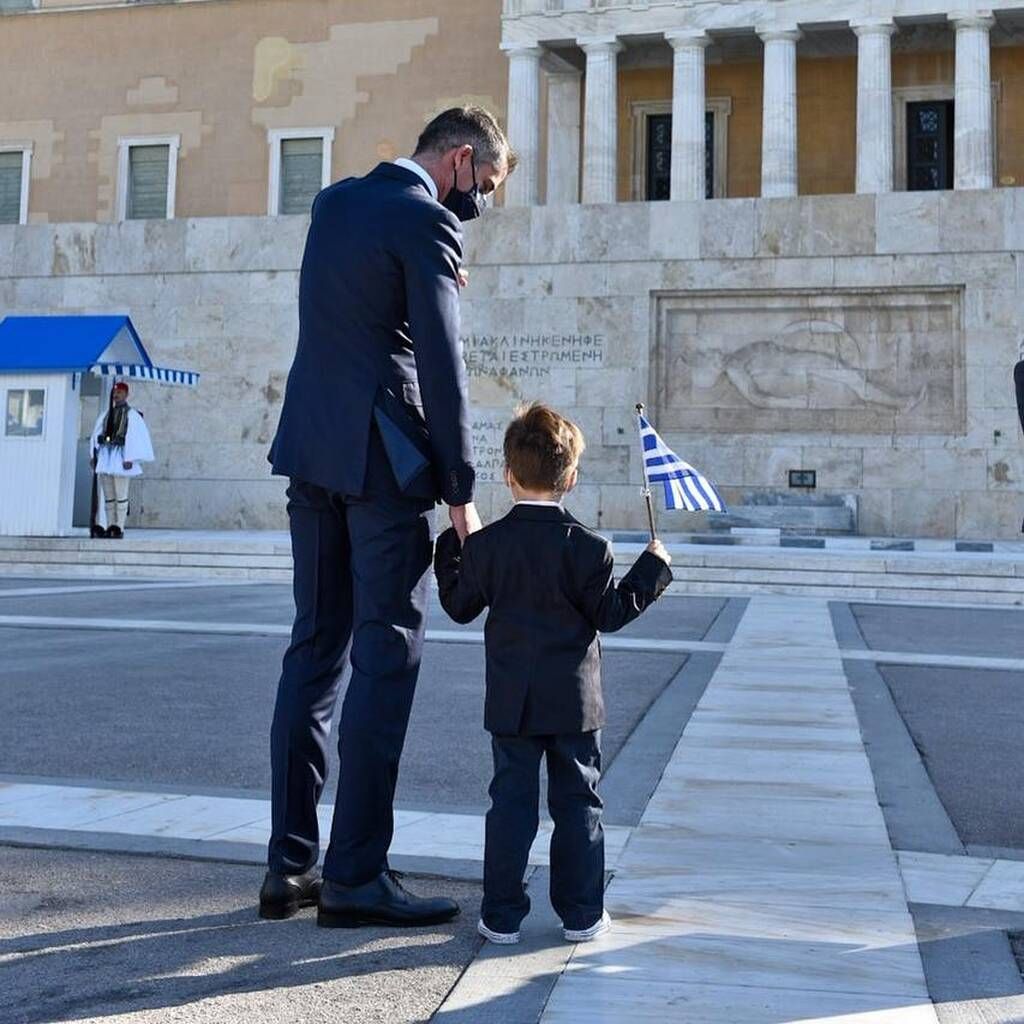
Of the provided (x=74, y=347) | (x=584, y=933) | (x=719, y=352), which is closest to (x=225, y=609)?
(x=74, y=347)

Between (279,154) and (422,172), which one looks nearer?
(422,172)

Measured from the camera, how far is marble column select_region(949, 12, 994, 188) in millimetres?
27328

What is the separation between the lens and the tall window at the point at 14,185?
3631cm

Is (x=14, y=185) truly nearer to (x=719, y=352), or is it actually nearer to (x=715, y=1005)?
(x=719, y=352)

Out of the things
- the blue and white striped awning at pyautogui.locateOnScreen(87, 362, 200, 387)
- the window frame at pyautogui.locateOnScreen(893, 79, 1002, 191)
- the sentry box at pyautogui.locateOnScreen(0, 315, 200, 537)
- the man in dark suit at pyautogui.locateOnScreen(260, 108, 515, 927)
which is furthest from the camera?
the window frame at pyautogui.locateOnScreen(893, 79, 1002, 191)

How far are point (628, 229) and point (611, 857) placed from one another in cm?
2100

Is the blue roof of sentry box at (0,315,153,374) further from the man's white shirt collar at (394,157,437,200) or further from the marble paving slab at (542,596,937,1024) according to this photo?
the man's white shirt collar at (394,157,437,200)

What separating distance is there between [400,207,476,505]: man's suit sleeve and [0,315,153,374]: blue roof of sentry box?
51.5 feet

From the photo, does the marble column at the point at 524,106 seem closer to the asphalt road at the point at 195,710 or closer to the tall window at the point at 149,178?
the tall window at the point at 149,178

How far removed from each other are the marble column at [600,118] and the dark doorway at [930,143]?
778cm

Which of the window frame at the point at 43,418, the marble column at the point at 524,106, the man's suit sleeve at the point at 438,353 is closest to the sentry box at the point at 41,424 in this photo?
A: the window frame at the point at 43,418

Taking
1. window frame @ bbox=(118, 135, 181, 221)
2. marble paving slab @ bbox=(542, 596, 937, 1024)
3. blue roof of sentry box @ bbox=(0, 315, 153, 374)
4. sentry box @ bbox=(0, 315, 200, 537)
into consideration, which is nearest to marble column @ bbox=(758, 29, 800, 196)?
blue roof of sentry box @ bbox=(0, 315, 153, 374)

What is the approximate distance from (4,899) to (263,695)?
12.8ft

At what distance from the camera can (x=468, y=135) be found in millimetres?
3518
